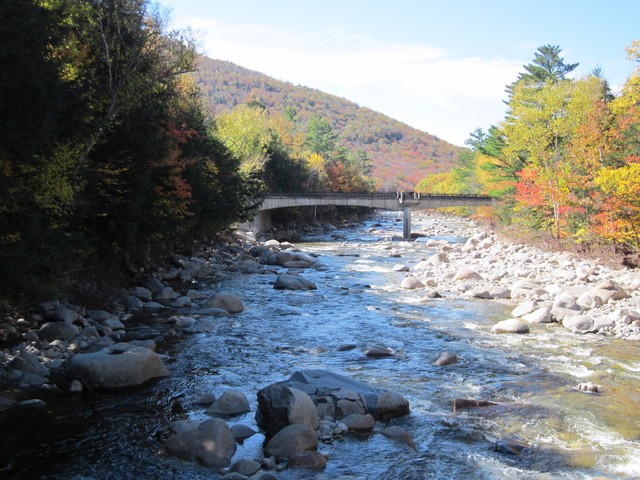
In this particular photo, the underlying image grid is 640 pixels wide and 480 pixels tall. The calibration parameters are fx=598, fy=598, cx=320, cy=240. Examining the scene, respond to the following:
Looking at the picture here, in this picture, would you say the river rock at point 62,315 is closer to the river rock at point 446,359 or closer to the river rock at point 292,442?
the river rock at point 292,442

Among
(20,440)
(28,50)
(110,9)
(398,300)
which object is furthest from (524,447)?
(110,9)

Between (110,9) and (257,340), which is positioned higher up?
(110,9)

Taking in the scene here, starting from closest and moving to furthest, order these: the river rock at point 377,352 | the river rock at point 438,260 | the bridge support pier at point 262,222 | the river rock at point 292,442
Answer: the river rock at point 292,442 → the river rock at point 377,352 → the river rock at point 438,260 → the bridge support pier at point 262,222

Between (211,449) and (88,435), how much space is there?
93.5 inches

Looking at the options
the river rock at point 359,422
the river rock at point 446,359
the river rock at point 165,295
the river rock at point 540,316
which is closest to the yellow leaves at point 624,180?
the river rock at point 540,316

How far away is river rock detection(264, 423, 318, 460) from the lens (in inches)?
372

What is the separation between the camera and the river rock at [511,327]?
18125 mm

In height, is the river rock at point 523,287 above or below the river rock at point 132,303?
above

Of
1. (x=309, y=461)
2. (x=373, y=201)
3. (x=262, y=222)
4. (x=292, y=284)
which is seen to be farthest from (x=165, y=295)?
(x=373, y=201)

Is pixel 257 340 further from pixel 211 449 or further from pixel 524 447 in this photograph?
pixel 524 447

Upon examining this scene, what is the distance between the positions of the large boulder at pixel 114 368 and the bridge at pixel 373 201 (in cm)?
4081

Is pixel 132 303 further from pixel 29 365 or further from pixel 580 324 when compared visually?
pixel 580 324

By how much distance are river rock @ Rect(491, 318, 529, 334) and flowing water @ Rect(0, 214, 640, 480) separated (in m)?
0.53

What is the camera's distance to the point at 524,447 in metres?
9.84
